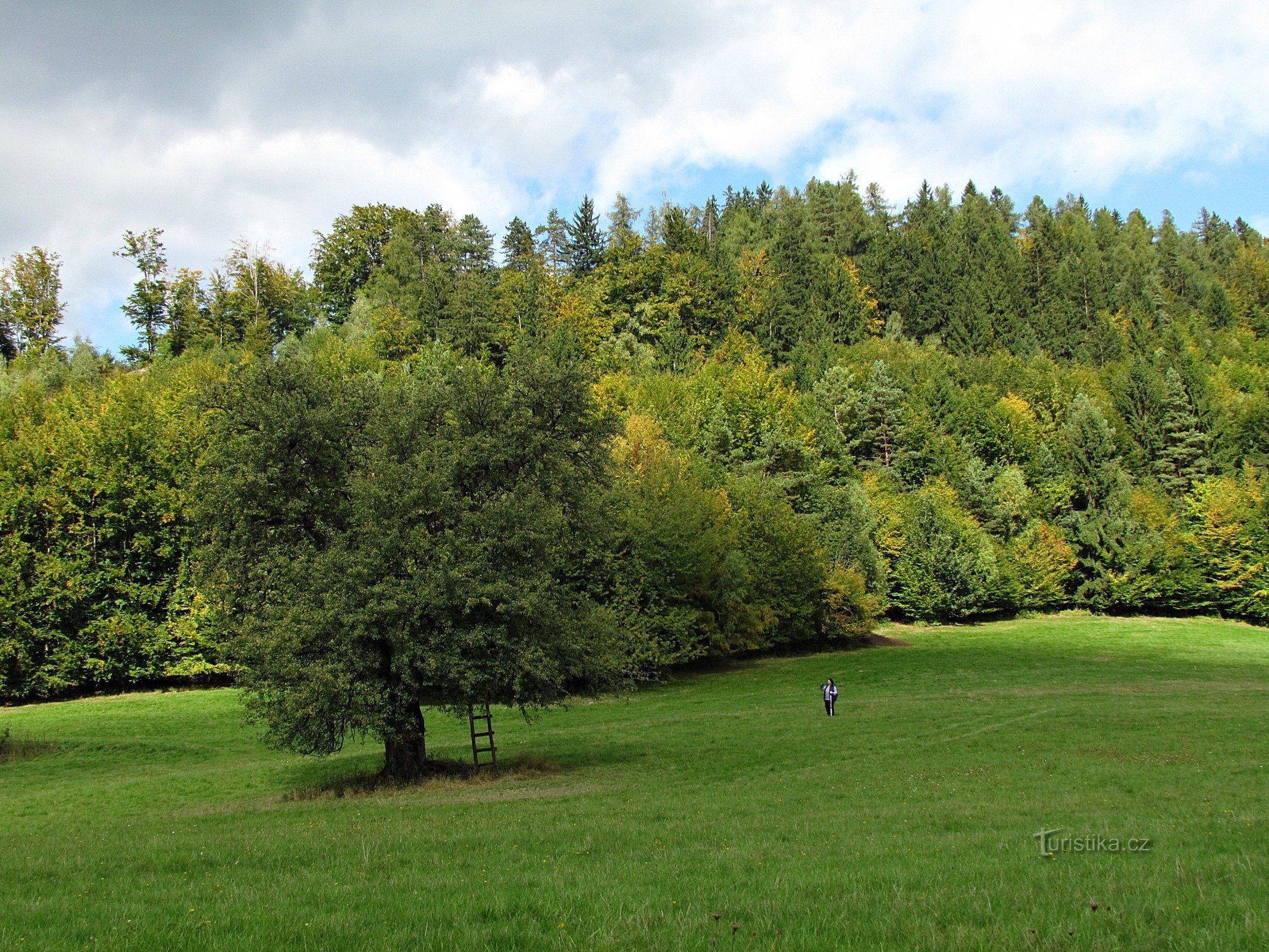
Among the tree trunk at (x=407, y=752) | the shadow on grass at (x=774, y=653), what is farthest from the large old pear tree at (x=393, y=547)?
the shadow on grass at (x=774, y=653)

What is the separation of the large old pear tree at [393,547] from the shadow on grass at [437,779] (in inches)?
26.0

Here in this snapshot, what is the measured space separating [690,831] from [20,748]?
32391 millimetres

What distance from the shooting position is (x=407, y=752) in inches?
1014

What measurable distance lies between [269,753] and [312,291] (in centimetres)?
9986

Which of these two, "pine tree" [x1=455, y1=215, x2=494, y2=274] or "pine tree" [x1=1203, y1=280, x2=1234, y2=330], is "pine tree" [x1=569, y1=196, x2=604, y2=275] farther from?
"pine tree" [x1=1203, y1=280, x2=1234, y2=330]

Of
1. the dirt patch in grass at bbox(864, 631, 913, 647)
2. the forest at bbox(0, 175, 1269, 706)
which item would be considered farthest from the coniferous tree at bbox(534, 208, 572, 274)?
the dirt patch in grass at bbox(864, 631, 913, 647)

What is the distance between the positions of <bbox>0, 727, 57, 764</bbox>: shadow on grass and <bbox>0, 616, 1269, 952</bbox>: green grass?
18 centimetres

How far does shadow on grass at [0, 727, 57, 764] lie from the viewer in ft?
110

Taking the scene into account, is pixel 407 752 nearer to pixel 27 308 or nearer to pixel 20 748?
pixel 20 748

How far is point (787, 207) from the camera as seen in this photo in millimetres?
139875

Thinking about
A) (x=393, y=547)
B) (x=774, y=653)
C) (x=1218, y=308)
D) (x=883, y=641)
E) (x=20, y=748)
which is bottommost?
(x=883, y=641)

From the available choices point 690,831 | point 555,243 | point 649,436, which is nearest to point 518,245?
point 555,243

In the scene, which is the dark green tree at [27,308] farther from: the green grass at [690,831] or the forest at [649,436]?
the green grass at [690,831]

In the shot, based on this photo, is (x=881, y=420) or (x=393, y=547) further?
(x=881, y=420)
